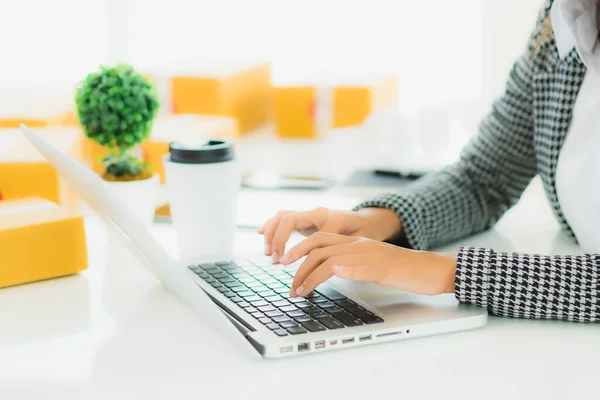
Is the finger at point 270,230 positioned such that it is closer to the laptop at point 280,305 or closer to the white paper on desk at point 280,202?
the laptop at point 280,305

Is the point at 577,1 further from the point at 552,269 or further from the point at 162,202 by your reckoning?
the point at 162,202

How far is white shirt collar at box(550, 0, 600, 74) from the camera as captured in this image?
1104mm

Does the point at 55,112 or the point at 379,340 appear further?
the point at 55,112

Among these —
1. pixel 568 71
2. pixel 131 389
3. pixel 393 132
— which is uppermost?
pixel 568 71

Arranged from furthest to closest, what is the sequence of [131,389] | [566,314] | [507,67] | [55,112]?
1. [507,67]
2. [55,112]
3. [566,314]
4. [131,389]

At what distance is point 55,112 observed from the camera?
60.0 inches

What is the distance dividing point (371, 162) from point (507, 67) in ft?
2.85

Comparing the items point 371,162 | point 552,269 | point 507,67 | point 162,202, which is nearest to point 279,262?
point 552,269

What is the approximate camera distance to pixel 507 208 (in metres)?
1.29

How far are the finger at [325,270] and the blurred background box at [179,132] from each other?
676 millimetres

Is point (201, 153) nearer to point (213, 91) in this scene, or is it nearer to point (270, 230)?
point (270, 230)

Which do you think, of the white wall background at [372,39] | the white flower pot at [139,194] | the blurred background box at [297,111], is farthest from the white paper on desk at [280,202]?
the white wall background at [372,39]

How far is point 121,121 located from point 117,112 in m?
0.01

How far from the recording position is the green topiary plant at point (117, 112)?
1.20 m
